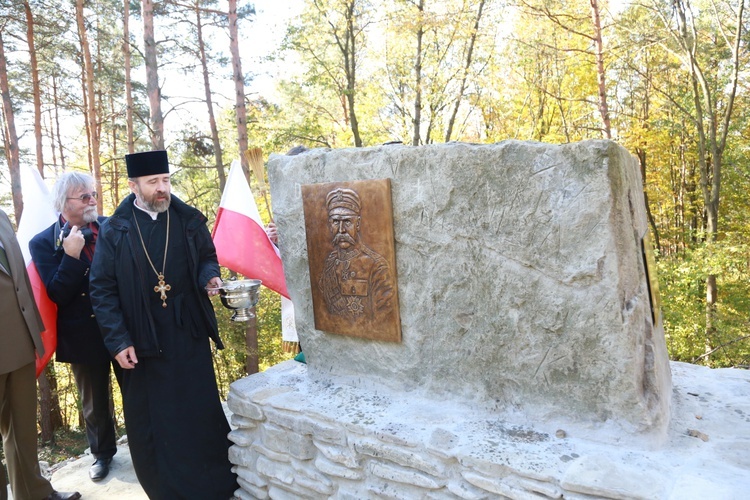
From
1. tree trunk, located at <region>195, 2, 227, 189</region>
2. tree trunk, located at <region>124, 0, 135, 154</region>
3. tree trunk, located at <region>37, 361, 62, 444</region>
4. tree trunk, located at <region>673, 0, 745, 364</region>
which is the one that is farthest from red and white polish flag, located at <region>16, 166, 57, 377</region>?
tree trunk, located at <region>673, 0, 745, 364</region>

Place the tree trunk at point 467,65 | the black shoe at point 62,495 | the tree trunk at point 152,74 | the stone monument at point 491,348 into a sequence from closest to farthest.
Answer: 1. the stone monument at point 491,348
2. the black shoe at point 62,495
3. the tree trunk at point 152,74
4. the tree trunk at point 467,65

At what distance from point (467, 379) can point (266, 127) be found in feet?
31.6

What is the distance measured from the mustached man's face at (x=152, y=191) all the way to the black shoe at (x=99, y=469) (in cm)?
163

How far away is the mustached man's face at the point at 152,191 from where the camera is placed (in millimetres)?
2354

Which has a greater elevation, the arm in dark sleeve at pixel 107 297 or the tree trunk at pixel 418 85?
the tree trunk at pixel 418 85

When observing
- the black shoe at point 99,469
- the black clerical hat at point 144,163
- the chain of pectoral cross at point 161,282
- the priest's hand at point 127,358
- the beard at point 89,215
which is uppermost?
the black clerical hat at point 144,163

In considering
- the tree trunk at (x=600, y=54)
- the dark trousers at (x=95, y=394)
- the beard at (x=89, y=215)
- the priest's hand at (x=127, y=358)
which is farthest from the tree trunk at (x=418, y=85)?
the priest's hand at (x=127, y=358)

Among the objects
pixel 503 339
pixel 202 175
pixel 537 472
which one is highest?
pixel 202 175

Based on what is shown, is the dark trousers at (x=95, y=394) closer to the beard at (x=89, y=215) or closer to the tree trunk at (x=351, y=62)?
the beard at (x=89, y=215)

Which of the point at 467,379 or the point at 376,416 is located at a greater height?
the point at 467,379

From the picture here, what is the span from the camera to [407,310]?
7.20ft

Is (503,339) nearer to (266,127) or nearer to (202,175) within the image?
(266,127)

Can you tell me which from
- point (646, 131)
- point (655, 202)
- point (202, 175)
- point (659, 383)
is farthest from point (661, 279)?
point (202, 175)

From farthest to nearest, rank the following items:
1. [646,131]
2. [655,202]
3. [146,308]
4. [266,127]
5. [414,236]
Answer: [655,202] < [266,127] < [646,131] < [146,308] < [414,236]
